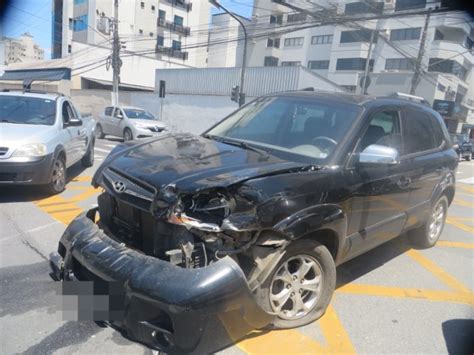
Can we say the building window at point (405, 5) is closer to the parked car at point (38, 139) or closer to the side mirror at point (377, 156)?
the parked car at point (38, 139)

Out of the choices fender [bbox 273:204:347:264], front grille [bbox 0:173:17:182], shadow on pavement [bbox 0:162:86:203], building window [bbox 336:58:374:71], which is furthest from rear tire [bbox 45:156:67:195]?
building window [bbox 336:58:374:71]

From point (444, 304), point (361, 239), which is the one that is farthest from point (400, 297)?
point (361, 239)

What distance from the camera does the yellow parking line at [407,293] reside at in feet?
12.8

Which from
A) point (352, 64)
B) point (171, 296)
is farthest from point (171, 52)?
point (171, 296)

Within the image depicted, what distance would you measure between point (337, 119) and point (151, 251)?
81.7 inches

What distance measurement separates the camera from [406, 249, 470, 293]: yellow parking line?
431cm

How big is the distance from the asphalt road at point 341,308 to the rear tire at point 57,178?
28.5 inches

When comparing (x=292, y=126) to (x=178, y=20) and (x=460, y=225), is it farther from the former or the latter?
(x=178, y=20)

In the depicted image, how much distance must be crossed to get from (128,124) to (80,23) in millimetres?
37163

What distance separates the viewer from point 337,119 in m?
3.62

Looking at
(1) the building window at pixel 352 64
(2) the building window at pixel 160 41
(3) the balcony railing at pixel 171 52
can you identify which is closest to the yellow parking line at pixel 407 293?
(3) the balcony railing at pixel 171 52

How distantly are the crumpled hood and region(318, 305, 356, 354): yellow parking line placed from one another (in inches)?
53.8

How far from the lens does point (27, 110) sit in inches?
266

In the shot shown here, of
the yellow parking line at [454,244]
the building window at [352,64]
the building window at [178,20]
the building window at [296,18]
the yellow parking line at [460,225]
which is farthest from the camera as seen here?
the building window at [178,20]
